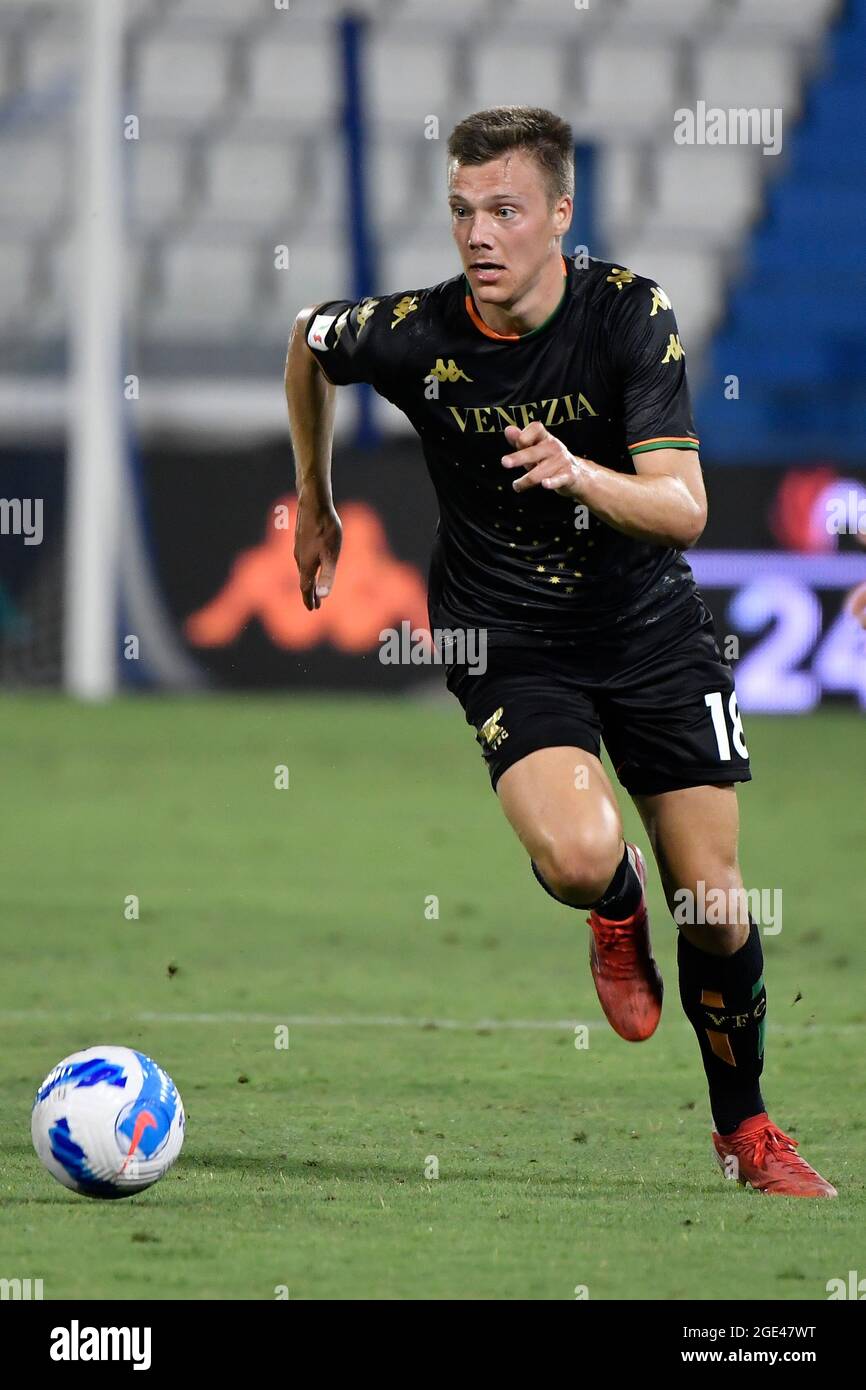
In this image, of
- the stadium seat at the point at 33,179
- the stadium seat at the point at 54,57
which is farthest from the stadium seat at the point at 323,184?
the stadium seat at the point at 54,57

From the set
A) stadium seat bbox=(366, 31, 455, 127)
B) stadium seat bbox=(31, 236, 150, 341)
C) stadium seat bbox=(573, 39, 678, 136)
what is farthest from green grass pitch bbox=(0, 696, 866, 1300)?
stadium seat bbox=(573, 39, 678, 136)

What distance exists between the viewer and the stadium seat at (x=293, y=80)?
655 inches

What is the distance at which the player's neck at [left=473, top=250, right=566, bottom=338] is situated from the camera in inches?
180

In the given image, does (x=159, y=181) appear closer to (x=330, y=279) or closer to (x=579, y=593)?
(x=330, y=279)

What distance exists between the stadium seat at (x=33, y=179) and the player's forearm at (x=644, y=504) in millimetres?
11673

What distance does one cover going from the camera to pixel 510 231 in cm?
447

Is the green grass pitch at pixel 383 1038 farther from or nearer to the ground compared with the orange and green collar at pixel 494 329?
nearer to the ground

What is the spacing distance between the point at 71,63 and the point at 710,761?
1142 cm

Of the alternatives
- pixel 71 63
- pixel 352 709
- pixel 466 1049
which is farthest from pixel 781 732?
pixel 466 1049

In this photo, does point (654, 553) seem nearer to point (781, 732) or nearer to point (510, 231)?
point (510, 231)

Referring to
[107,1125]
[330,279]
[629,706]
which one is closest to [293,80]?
[330,279]

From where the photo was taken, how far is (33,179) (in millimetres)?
15516

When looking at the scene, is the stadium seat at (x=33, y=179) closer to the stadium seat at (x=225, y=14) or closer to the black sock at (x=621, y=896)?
the stadium seat at (x=225, y=14)

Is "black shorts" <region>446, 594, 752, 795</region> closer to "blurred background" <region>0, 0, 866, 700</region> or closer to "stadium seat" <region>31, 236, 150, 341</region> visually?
"blurred background" <region>0, 0, 866, 700</region>
